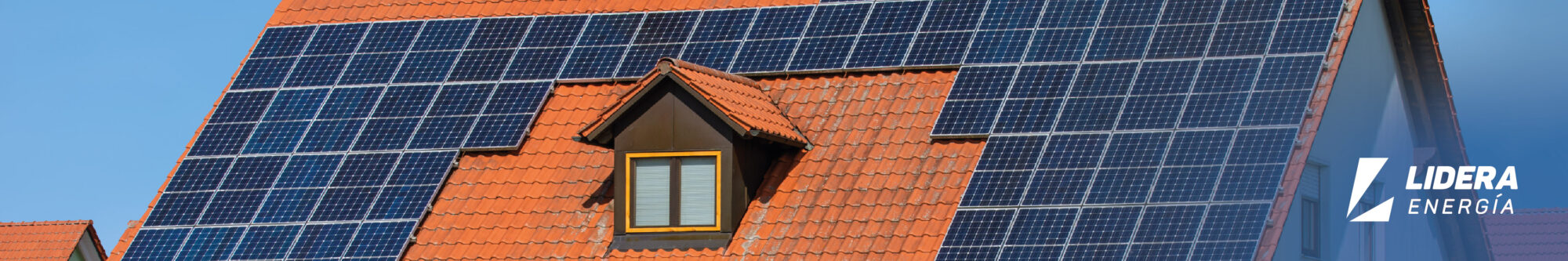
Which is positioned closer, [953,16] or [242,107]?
[953,16]

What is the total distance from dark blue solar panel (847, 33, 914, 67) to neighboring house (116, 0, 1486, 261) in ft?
0.10

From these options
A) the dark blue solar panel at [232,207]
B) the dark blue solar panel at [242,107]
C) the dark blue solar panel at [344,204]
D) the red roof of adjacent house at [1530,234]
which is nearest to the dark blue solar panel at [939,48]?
the dark blue solar panel at [344,204]

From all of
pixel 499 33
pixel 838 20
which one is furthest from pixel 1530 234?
pixel 499 33

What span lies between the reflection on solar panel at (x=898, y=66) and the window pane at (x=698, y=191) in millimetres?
2688

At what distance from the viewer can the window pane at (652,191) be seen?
19641mm

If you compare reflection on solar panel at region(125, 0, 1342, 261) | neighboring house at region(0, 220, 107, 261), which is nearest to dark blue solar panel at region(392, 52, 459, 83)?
reflection on solar panel at region(125, 0, 1342, 261)

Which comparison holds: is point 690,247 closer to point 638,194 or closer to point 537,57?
point 638,194

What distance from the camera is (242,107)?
2331cm

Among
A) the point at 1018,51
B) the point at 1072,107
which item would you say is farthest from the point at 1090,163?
the point at 1018,51

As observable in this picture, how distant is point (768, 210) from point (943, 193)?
1.99 m

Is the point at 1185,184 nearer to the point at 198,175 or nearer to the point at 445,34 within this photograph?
the point at 445,34

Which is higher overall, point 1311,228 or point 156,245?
point 1311,228

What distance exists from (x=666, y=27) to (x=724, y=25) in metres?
0.80

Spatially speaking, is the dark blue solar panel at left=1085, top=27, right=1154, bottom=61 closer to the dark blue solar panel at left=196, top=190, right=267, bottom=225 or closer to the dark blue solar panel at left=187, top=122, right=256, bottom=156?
the dark blue solar panel at left=196, top=190, right=267, bottom=225
